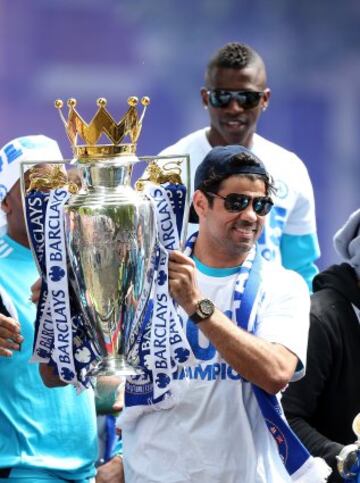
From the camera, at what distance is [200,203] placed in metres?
5.05

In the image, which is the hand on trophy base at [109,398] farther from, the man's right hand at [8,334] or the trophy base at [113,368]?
the trophy base at [113,368]

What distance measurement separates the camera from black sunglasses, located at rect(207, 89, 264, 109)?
6.98 metres

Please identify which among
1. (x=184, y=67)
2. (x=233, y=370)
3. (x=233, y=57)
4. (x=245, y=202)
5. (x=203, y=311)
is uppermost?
(x=233, y=57)

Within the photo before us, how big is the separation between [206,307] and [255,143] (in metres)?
2.64

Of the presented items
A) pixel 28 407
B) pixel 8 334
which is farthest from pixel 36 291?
pixel 28 407

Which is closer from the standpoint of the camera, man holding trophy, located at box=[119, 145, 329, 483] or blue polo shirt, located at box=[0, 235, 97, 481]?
man holding trophy, located at box=[119, 145, 329, 483]

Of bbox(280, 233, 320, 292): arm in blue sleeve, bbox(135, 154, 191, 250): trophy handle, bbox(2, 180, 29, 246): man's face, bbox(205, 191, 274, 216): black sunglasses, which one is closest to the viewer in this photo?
bbox(135, 154, 191, 250): trophy handle

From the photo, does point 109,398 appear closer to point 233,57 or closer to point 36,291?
point 36,291

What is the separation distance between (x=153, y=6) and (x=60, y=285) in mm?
3453

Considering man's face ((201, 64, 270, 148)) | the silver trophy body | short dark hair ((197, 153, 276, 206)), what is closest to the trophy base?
the silver trophy body

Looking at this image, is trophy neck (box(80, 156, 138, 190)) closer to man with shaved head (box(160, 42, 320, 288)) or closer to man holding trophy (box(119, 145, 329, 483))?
man holding trophy (box(119, 145, 329, 483))

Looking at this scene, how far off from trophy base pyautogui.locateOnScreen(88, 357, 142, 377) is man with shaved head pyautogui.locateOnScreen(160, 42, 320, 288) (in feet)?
8.59

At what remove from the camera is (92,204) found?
416 cm

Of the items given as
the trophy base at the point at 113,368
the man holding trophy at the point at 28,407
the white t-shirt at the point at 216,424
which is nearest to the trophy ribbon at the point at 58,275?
the trophy base at the point at 113,368
